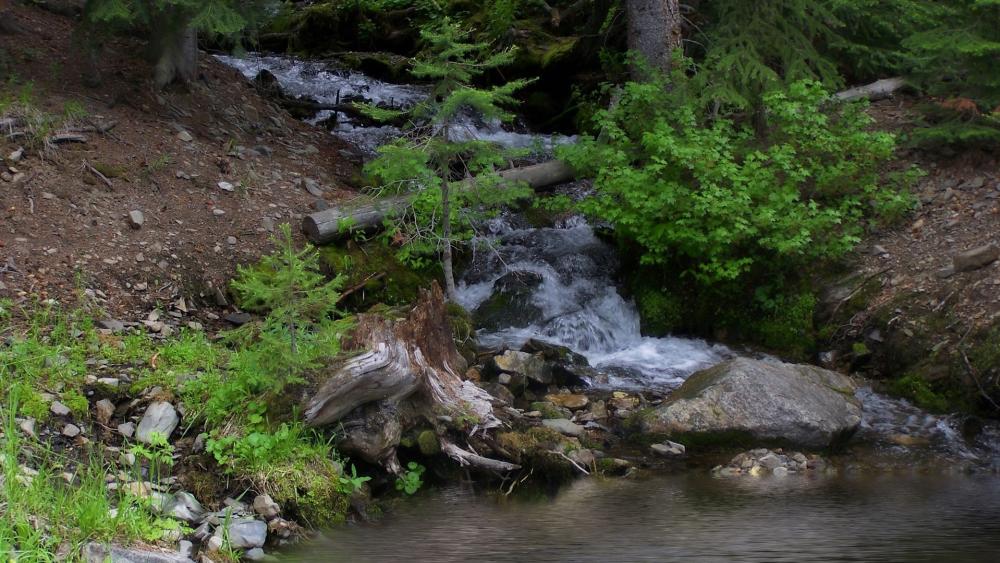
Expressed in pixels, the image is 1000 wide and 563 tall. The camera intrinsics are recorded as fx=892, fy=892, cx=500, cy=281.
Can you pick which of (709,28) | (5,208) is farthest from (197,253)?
(709,28)

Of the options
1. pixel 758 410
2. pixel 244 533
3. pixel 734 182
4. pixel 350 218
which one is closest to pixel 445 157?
pixel 350 218

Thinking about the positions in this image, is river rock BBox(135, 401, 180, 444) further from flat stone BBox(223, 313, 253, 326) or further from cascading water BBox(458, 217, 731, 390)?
cascading water BBox(458, 217, 731, 390)

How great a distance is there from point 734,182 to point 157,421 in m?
6.59

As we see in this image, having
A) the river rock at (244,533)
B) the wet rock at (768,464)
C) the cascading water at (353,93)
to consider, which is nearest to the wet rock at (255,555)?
the river rock at (244,533)

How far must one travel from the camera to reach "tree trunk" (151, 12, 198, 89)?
459 inches

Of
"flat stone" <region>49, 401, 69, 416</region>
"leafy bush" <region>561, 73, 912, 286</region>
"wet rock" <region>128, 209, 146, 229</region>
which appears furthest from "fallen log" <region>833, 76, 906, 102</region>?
"flat stone" <region>49, 401, 69, 416</region>

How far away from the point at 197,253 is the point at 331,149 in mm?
3883

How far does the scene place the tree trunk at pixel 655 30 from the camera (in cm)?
1218

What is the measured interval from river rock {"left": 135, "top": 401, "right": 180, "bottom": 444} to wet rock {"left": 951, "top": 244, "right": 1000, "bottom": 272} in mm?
7959

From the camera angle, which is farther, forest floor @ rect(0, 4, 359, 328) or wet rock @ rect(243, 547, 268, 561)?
forest floor @ rect(0, 4, 359, 328)

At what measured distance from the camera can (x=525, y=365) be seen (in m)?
9.18

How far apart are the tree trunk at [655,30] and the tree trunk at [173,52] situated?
5930mm

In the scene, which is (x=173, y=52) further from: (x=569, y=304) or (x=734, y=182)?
(x=734, y=182)

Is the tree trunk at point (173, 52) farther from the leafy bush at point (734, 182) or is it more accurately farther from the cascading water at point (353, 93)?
the leafy bush at point (734, 182)
